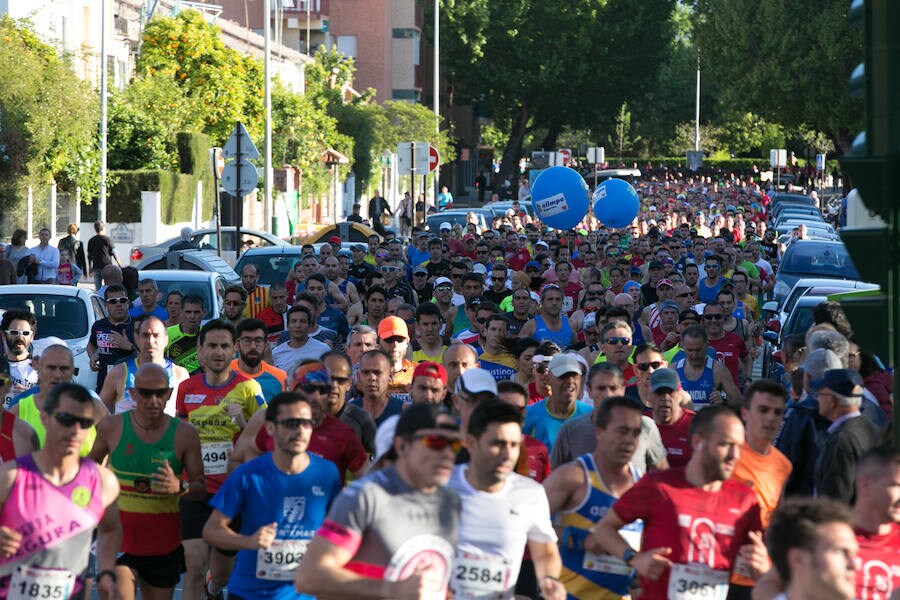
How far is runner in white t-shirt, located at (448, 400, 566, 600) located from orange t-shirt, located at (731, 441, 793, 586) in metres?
1.28

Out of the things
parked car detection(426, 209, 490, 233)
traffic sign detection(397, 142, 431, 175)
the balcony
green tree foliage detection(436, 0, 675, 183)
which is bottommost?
parked car detection(426, 209, 490, 233)

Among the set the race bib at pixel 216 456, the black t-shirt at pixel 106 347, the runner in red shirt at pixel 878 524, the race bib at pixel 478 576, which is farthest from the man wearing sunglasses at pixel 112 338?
the runner in red shirt at pixel 878 524

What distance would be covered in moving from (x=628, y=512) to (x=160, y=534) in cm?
281

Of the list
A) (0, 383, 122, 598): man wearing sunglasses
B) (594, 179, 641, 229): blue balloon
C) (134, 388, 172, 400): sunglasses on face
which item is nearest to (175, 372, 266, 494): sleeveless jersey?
(134, 388, 172, 400): sunglasses on face

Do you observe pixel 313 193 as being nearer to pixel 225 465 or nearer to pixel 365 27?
pixel 365 27

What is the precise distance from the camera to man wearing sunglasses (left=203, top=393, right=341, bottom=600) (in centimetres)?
741

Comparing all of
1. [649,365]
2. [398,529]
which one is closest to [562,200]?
[649,365]

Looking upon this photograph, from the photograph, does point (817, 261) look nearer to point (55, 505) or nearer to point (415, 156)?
point (415, 156)

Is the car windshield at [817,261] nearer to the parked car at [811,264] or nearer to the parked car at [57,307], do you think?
the parked car at [811,264]

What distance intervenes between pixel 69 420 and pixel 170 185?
38777 millimetres

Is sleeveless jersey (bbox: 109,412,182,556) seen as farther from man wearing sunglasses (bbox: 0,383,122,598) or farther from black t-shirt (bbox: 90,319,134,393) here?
black t-shirt (bbox: 90,319,134,393)

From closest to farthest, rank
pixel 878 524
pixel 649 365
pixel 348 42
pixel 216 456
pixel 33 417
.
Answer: pixel 878 524
pixel 33 417
pixel 216 456
pixel 649 365
pixel 348 42

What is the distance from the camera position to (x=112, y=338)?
45.3ft

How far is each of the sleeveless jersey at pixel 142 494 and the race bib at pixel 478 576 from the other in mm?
2806
